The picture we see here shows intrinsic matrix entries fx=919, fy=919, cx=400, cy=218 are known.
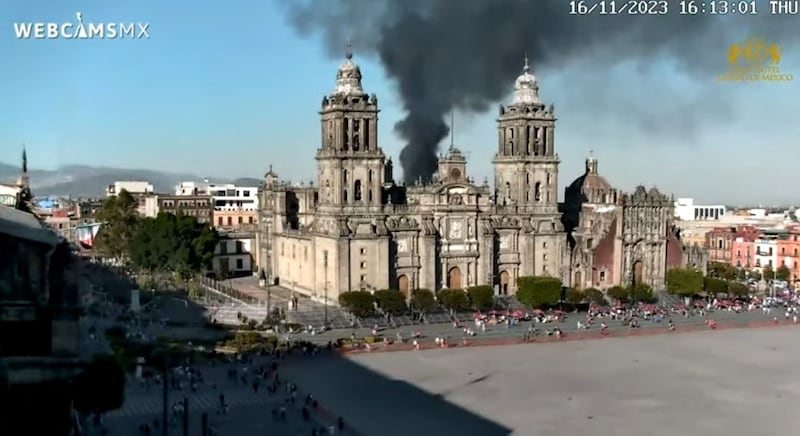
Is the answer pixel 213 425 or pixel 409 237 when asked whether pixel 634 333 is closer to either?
pixel 409 237

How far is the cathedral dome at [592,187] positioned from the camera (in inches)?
3602

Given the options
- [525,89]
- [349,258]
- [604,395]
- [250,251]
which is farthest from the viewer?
[250,251]

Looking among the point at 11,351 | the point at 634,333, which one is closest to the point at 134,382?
the point at 11,351

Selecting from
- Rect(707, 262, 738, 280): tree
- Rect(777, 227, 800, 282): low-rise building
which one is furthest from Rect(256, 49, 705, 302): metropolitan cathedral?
Rect(777, 227, 800, 282): low-rise building

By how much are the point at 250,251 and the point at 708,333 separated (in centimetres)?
5466

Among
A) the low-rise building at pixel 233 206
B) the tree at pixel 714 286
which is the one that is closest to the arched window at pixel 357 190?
the tree at pixel 714 286

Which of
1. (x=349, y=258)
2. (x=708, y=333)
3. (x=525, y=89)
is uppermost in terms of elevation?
(x=525, y=89)

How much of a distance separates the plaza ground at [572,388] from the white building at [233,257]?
45827 mm

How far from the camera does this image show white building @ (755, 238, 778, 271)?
109 meters

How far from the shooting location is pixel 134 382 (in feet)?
159

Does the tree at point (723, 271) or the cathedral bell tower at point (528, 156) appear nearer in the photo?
the cathedral bell tower at point (528, 156)

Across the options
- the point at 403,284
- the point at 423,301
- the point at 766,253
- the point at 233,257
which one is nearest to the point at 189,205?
the point at 233,257

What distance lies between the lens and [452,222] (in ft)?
263

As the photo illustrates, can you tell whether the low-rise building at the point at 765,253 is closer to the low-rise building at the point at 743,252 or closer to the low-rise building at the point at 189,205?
the low-rise building at the point at 743,252
